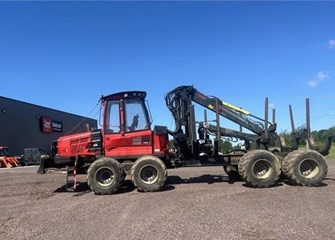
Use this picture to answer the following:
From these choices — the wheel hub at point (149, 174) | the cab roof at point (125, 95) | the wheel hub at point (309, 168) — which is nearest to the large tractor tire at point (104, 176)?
the wheel hub at point (149, 174)

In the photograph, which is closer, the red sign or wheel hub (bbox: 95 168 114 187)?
wheel hub (bbox: 95 168 114 187)

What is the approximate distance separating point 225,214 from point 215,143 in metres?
7.17

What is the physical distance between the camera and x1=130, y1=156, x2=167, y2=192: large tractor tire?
14.5 m

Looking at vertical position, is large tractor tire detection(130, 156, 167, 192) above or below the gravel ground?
above

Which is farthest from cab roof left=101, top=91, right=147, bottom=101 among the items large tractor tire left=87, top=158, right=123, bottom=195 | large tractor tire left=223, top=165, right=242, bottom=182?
large tractor tire left=223, top=165, right=242, bottom=182

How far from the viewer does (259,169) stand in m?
15.1

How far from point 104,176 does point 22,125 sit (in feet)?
145

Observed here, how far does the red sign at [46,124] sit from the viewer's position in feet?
198

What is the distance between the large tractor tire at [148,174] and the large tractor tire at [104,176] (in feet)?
1.82

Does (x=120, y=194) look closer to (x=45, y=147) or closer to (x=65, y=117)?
(x=45, y=147)

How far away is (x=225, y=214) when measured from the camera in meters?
9.70

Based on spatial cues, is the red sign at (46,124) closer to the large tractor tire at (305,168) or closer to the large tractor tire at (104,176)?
the large tractor tire at (104,176)

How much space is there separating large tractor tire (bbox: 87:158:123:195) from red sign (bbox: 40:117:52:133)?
47.9 m

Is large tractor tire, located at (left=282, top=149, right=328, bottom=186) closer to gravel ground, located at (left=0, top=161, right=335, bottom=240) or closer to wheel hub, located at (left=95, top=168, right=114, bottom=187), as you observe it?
gravel ground, located at (left=0, top=161, right=335, bottom=240)
